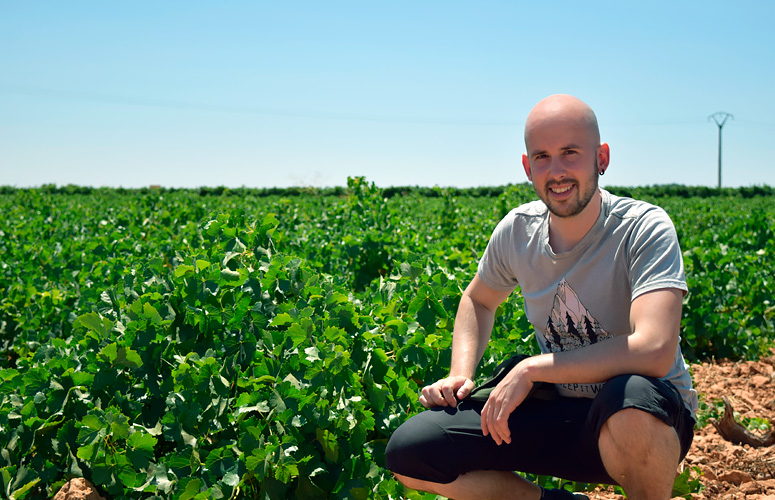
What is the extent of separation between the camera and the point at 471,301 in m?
2.82

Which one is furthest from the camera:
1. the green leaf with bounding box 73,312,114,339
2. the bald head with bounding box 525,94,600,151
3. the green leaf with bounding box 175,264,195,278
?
the green leaf with bounding box 175,264,195,278

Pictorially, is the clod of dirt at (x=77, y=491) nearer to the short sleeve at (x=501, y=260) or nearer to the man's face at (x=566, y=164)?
the short sleeve at (x=501, y=260)

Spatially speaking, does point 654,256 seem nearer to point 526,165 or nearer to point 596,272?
point 596,272

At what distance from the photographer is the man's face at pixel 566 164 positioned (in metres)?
2.30

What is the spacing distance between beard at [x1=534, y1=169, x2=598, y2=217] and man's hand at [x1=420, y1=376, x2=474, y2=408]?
0.73 metres

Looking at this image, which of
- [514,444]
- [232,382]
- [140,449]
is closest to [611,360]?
[514,444]

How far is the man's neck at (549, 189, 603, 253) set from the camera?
7.88 ft

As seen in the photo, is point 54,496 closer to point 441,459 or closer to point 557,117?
point 441,459

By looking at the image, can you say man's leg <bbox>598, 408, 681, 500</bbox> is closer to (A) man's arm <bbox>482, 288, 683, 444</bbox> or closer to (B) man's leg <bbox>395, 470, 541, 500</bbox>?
(A) man's arm <bbox>482, 288, 683, 444</bbox>

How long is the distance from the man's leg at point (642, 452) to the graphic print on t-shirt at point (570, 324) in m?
0.42

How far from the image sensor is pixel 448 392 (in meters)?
2.45

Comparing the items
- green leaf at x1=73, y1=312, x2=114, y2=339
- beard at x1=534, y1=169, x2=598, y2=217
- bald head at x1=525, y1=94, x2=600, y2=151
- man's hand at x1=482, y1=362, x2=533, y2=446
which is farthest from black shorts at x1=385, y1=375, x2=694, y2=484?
green leaf at x1=73, y1=312, x2=114, y2=339

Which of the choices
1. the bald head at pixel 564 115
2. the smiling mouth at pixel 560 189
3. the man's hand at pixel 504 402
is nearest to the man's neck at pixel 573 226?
the smiling mouth at pixel 560 189

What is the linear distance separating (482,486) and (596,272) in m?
0.89
